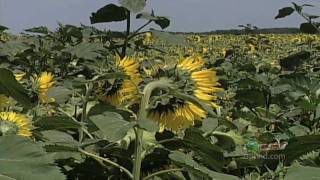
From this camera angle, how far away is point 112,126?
1.18 meters

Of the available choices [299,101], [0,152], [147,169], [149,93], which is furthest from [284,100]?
[0,152]

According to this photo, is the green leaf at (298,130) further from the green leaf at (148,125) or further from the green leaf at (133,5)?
the green leaf at (148,125)

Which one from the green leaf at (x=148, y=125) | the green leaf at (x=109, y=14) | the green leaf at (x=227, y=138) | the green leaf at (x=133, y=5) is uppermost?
the green leaf at (x=133, y=5)

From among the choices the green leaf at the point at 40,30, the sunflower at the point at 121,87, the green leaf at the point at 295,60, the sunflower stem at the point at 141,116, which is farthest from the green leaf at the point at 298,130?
the green leaf at the point at 40,30

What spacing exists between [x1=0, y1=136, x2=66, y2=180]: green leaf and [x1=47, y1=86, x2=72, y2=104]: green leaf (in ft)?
2.79

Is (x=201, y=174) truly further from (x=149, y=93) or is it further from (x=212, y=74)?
(x=212, y=74)

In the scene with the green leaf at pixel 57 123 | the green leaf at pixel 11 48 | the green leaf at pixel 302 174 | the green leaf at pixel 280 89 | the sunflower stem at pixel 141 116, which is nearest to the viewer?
the green leaf at pixel 302 174

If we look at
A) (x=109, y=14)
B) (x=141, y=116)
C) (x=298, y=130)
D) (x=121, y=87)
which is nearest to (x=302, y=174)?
(x=141, y=116)

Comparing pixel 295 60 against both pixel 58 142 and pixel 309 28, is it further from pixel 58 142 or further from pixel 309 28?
pixel 58 142

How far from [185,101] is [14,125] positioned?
1.28 feet

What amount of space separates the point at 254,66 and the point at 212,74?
6.73ft

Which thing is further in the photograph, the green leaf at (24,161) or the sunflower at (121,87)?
the sunflower at (121,87)

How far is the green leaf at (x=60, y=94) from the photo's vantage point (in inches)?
65.9

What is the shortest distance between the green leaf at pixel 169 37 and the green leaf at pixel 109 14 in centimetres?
15
